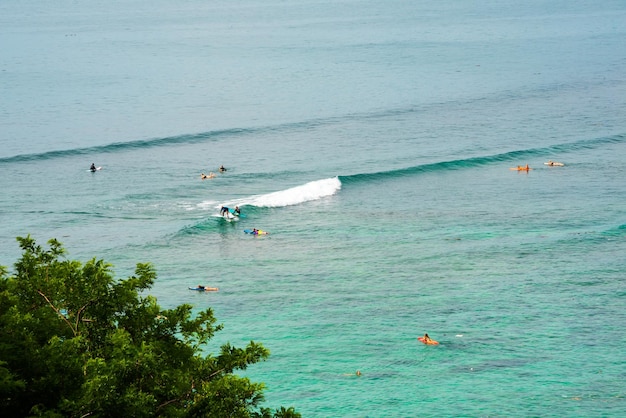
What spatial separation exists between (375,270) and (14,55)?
129m

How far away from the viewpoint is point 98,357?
62.3 feet

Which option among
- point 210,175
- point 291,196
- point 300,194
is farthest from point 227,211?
point 210,175

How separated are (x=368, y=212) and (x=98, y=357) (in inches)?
1947

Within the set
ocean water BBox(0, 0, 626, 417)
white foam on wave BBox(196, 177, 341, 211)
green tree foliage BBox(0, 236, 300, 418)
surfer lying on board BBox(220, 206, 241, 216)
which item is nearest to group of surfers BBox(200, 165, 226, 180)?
ocean water BBox(0, 0, 626, 417)

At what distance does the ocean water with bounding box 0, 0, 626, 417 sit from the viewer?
4119 cm

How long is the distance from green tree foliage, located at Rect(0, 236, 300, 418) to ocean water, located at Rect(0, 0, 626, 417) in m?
17.8

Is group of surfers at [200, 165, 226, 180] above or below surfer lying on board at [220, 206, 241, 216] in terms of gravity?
above

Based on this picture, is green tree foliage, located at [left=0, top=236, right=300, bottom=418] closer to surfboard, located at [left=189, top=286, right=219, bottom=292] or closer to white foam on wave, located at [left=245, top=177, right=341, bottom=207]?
surfboard, located at [left=189, top=286, right=219, bottom=292]

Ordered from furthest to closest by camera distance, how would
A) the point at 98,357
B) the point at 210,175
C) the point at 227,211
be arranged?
the point at 210,175, the point at 227,211, the point at 98,357

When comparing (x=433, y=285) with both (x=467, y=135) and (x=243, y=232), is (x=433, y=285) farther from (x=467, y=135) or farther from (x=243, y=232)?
(x=467, y=135)

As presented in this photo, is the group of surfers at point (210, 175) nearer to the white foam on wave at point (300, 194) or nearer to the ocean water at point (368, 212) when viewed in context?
the ocean water at point (368, 212)

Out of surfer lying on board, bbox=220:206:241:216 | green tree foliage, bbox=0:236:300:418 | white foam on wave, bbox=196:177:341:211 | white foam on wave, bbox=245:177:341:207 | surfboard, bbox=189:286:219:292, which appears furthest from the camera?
white foam on wave, bbox=245:177:341:207

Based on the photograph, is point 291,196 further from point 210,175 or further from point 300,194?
point 210,175

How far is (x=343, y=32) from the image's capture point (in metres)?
196
